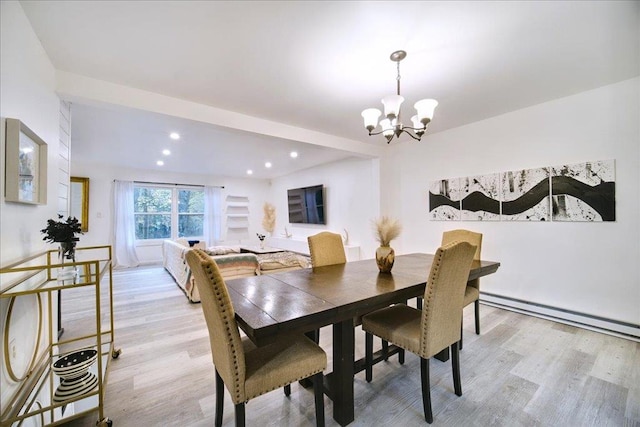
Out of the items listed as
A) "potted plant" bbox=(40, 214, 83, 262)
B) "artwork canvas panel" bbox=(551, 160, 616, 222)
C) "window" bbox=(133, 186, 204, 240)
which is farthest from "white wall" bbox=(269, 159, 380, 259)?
"potted plant" bbox=(40, 214, 83, 262)

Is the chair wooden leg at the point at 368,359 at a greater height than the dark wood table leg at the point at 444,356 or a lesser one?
greater

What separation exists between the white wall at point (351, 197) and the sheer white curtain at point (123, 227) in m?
4.14

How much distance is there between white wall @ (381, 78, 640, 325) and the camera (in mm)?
2520

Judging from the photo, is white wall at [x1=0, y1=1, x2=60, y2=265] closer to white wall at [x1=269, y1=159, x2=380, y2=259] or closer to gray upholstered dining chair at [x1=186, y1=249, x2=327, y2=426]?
gray upholstered dining chair at [x1=186, y1=249, x2=327, y2=426]

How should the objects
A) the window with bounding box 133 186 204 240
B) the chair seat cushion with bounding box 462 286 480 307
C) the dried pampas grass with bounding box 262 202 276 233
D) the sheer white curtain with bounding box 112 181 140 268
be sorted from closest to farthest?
1. the chair seat cushion with bounding box 462 286 480 307
2. the sheer white curtain with bounding box 112 181 140 268
3. the window with bounding box 133 186 204 240
4. the dried pampas grass with bounding box 262 202 276 233

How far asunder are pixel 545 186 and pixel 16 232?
15.3 feet

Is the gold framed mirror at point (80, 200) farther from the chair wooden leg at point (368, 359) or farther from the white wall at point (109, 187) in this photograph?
the chair wooden leg at point (368, 359)

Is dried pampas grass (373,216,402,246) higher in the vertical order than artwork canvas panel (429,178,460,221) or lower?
lower

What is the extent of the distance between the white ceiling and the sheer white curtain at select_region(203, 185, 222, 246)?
14.3ft

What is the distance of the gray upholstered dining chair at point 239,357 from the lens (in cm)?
117

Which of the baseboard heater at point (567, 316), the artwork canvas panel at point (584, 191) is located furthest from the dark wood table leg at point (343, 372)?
the artwork canvas panel at point (584, 191)

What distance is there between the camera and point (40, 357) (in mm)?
1815

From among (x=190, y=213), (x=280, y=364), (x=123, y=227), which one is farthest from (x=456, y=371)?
(x=190, y=213)

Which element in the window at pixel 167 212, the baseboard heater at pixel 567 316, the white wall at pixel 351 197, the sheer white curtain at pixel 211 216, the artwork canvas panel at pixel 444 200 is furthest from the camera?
the sheer white curtain at pixel 211 216
